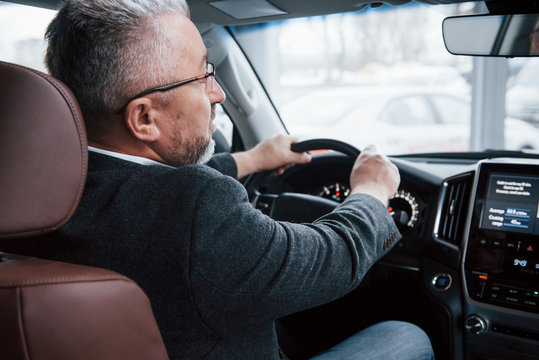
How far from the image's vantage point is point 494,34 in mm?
1724

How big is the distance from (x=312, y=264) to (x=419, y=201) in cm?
106

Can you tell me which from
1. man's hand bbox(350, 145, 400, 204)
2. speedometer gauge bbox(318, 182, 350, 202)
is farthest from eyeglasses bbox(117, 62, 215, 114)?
speedometer gauge bbox(318, 182, 350, 202)

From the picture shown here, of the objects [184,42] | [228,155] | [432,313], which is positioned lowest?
[432,313]

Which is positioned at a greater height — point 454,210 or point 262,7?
point 262,7

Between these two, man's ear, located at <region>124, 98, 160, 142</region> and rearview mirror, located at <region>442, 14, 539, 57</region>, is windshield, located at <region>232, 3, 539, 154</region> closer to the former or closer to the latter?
rearview mirror, located at <region>442, 14, 539, 57</region>

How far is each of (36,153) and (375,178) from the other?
938 millimetres

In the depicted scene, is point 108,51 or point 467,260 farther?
point 467,260

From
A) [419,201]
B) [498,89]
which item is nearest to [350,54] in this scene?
[498,89]

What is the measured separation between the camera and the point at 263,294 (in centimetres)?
102

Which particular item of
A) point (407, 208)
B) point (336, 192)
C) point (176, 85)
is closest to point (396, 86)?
point (336, 192)

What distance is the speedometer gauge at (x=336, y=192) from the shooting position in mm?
2201

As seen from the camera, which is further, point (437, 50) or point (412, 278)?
point (437, 50)

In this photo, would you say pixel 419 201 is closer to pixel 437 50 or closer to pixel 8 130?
pixel 8 130

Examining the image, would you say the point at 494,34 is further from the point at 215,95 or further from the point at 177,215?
the point at 177,215
